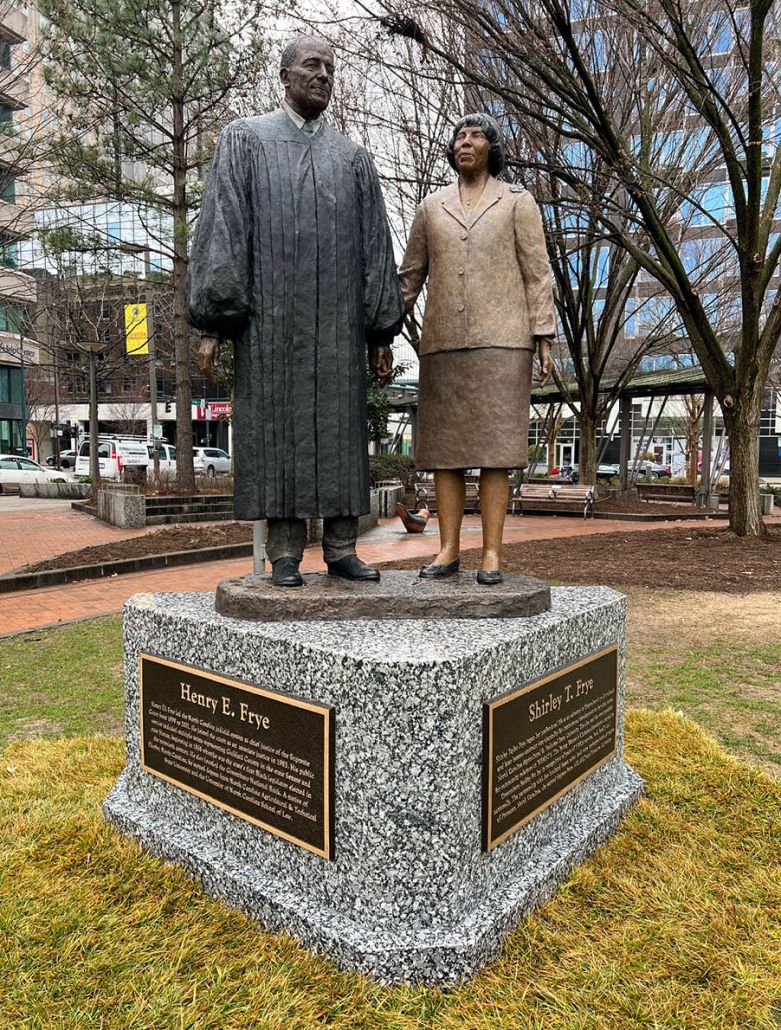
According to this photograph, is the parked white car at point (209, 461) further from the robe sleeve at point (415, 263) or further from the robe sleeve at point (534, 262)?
the robe sleeve at point (534, 262)

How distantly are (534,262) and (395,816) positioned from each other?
82.7 inches

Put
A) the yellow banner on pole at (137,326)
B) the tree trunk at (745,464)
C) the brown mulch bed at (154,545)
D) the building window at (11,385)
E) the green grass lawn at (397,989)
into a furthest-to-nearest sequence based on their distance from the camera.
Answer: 1. the building window at (11,385)
2. the yellow banner on pole at (137,326)
3. the tree trunk at (745,464)
4. the brown mulch bed at (154,545)
5. the green grass lawn at (397,989)

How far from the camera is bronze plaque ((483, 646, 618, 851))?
2.44 meters

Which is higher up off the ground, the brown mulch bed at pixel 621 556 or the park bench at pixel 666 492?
the park bench at pixel 666 492

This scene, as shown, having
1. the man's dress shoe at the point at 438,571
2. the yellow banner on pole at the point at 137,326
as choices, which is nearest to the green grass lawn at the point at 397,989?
the man's dress shoe at the point at 438,571

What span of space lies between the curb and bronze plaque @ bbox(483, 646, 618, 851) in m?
7.22

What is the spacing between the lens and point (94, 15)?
1388 cm

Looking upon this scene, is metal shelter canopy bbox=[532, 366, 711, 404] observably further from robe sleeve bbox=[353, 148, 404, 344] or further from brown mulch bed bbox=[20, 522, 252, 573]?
robe sleeve bbox=[353, 148, 404, 344]

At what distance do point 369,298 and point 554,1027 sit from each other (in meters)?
2.47

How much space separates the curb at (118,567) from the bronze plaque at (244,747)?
6241 millimetres

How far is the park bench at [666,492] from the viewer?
21.2m

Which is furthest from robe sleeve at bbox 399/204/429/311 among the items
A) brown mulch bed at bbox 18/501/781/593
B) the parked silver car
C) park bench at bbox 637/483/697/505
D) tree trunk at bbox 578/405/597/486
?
the parked silver car

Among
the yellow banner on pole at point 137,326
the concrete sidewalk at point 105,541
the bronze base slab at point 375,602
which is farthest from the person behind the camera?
the yellow banner on pole at point 137,326

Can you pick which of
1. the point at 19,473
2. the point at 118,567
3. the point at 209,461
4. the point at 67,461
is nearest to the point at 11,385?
the point at 19,473
